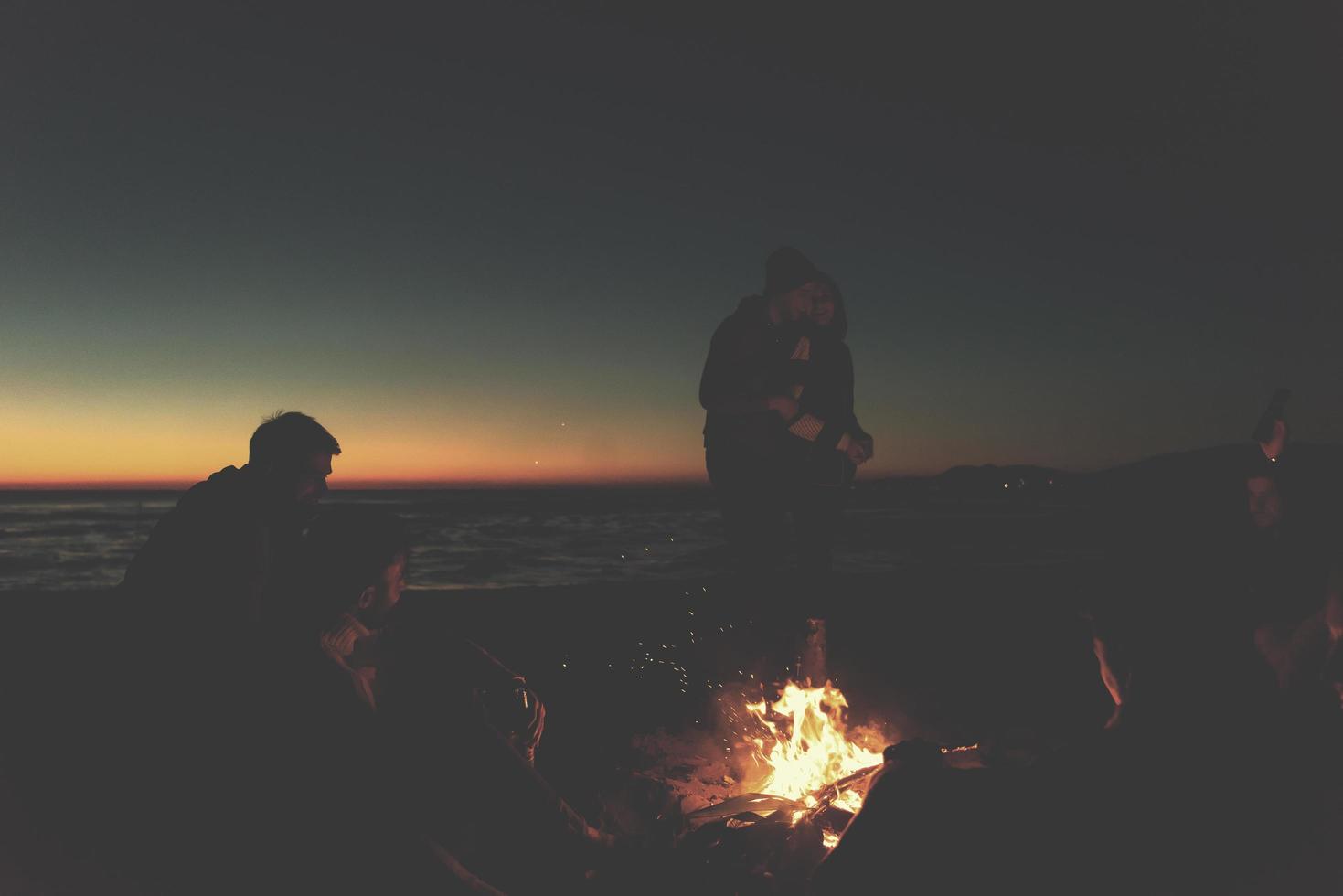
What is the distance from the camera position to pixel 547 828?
280 cm

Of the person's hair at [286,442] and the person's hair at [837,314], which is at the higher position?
the person's hair at [837,314]

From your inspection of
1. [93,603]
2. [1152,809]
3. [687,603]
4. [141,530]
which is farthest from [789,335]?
[141,530]

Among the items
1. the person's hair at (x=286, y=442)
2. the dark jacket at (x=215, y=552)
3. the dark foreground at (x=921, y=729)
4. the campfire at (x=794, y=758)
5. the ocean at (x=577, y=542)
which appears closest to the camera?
the dark foreground at (x=921, y=729)

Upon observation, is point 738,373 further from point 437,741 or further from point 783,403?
point 437,741

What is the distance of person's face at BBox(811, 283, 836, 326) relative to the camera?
417 cm

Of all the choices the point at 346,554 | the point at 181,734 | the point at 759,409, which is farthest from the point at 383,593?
the point at 759,409

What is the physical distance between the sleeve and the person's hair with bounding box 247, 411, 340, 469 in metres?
1.88

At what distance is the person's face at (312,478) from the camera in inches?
157

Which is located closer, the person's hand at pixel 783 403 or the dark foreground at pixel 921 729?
the dark foreground at pixel 921 729

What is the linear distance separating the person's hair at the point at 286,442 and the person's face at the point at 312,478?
3 cm

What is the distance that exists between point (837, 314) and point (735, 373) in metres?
0.61

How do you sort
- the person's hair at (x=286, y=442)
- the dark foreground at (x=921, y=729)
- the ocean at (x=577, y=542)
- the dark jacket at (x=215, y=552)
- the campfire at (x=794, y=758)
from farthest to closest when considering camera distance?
the ocean at (x=577, y=542), the person's hair at (x=286, y=442), the campfire at (x=794, y=758), the dark jacket at (x=215, y=552), the dark foreground at (x=921, y=729)

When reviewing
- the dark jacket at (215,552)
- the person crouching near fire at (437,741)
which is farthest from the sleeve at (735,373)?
the dark jacket at (215,552)

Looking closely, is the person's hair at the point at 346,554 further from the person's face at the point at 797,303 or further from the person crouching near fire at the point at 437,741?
the person's face at the point at 797,303
